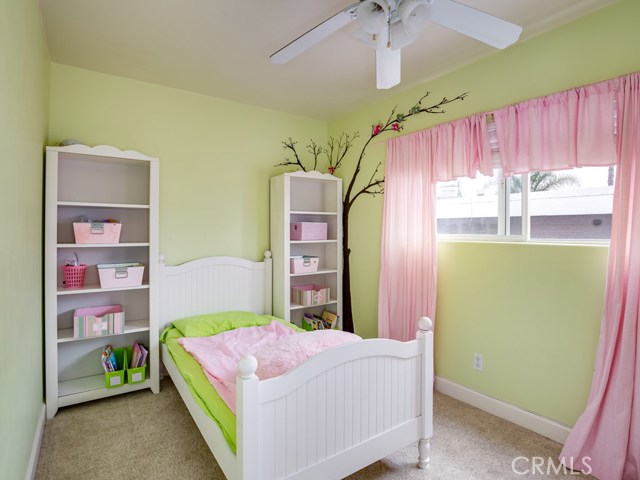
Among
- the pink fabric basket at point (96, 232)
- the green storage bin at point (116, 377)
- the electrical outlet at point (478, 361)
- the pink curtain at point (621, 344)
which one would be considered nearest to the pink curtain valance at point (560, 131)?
the pink curtain at point (621, 344)

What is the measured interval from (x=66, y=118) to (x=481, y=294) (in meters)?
3.30

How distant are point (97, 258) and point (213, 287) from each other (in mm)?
929

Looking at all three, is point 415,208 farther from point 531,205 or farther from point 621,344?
point 621,344

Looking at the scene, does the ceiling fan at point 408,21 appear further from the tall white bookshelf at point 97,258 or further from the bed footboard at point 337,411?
the tall white bookshelf at point 97,258

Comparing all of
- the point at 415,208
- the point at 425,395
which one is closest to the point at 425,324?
the point at 425,395

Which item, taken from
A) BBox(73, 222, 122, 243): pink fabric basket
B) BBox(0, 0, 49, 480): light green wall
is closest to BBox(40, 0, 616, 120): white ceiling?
BBox(0, 0, 49, 480): light green wall

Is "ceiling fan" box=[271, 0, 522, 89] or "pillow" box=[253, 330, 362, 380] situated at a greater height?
"ceiling fan" box=[271, 0, 522, 89]

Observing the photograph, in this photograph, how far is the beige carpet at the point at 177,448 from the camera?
180 centimetres

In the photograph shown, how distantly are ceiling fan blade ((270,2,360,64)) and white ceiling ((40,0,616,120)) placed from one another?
374mm

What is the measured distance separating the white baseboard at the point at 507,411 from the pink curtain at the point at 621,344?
0.23 m

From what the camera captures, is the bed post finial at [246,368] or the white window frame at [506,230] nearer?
the bed post finial at [246,368]

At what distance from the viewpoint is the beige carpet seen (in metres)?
1.80

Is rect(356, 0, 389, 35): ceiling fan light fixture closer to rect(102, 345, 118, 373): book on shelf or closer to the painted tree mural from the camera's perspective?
the painted tree mural

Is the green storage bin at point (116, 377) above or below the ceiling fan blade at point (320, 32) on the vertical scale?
below
